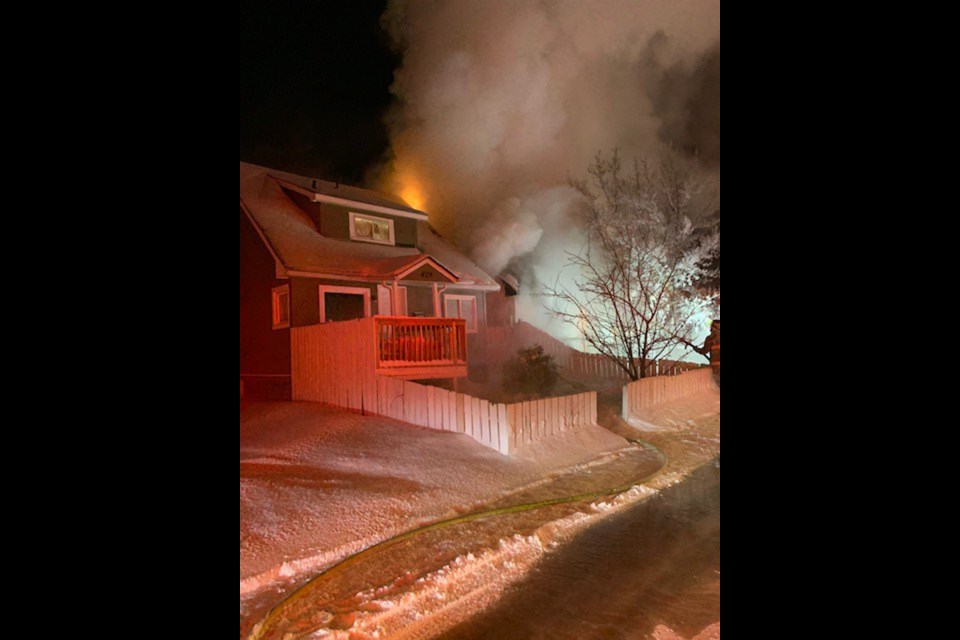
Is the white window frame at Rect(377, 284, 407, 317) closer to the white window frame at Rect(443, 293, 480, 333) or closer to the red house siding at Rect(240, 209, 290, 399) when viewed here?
the white window frame at Rect(443, 293, 480, 333)

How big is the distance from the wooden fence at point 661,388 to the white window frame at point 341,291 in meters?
8.45

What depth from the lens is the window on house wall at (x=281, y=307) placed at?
14.9m

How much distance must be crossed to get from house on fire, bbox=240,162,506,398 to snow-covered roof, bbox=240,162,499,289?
0.13 ft

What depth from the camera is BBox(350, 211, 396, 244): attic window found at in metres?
18.2

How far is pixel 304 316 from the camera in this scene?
14.7 metres

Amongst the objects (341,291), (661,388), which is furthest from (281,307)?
(661,388)

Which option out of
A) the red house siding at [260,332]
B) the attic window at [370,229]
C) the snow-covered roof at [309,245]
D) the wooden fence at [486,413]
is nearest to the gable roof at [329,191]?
the snow-covered roof at [309,245]

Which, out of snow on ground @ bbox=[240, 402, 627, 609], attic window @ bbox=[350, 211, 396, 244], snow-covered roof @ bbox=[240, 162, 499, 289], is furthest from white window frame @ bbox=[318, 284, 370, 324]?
snow on ground @ bbox=[240, 402, 627, 609]

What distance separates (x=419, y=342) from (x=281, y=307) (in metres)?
5.87

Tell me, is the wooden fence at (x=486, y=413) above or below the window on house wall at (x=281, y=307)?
below

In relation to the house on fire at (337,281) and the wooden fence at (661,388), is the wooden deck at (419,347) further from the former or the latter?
the wooden fence at (661,388)
